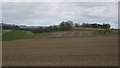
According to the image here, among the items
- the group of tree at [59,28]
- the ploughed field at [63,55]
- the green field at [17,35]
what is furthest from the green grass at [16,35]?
the ploughed field at [63,55]

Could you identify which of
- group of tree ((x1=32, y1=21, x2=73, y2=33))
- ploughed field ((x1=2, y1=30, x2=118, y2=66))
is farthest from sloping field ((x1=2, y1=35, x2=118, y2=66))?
group of tree ((x1=32, y1=21, x2=73, y2=33))

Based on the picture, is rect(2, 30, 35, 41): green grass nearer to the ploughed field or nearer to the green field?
the green field

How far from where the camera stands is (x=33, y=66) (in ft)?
52.7

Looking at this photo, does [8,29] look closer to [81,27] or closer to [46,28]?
[46,28]

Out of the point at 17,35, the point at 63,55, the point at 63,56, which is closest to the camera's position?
the point at 63,56

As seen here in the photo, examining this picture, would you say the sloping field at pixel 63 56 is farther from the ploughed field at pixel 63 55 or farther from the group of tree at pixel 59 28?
the group of tree at pixel 59 28

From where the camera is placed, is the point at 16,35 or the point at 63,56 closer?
the point at 63,56

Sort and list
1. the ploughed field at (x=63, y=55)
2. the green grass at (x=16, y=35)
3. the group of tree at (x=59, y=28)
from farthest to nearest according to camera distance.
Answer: the group of tree at (x=59, y=28)
the green grass at (x=16, y=35)
the ploughed field at (x=63, y=55)

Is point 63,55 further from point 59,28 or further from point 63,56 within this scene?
point 59,28

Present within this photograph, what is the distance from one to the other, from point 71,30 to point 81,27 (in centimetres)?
371

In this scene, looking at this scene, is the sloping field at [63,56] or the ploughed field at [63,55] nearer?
the sloping field at [63,56]

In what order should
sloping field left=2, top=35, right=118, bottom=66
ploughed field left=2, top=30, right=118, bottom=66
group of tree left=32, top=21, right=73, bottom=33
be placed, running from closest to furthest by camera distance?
sloping field left=2, top=35, right=118, bottom=66, ploughed field left=2, top=30, right=118, bottom=66, group of tree left=32, top=21, right=73, bottom=33

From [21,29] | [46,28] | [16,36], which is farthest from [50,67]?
[46,28]

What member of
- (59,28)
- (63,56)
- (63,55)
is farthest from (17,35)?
(63,56)
